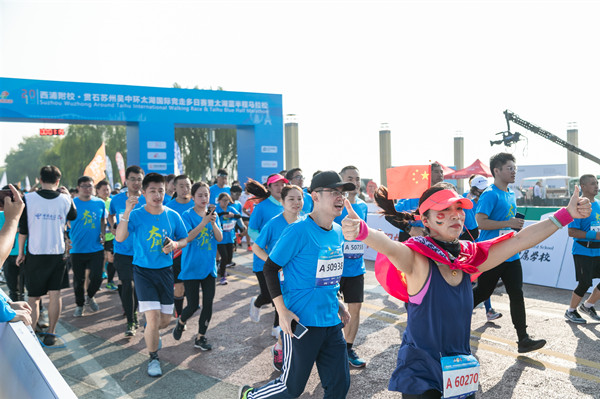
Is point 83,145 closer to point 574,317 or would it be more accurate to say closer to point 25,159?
point 574,317

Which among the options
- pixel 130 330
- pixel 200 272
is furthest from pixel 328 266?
pixel 130 330

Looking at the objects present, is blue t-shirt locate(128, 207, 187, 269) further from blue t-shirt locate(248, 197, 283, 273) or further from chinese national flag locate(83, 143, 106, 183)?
chinese national flag locate(83, 143, 106, 183)

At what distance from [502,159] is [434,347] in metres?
3.69

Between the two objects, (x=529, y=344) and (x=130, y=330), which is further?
(x=130, y=330)

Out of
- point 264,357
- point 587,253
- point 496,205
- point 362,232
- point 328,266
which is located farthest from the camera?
point 587,253

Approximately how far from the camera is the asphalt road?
15.1ft

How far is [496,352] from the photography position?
18.0ft

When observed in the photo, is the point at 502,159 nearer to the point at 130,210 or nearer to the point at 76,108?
the point at 130,210

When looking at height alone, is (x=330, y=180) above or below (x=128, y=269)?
above

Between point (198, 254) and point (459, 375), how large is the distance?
3.91m

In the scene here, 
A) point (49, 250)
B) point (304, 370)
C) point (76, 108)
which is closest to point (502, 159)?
point (304, 370)

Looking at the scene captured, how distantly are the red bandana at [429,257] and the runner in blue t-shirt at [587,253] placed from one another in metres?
4.41

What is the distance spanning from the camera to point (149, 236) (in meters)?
5.34

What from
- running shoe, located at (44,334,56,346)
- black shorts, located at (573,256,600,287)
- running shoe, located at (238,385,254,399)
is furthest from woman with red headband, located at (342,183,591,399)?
running shoe, located at (44,334,56,346)
